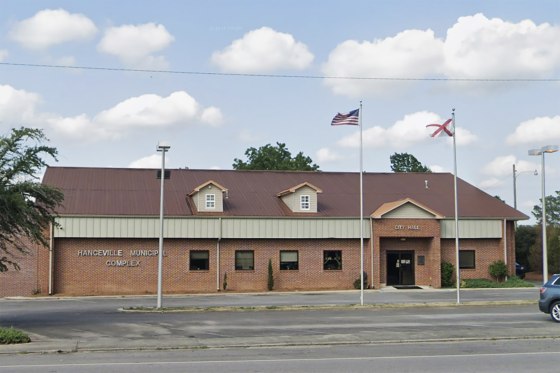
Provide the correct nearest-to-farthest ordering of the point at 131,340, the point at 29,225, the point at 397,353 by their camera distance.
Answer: the point at 397,353 < the point at 131,340 < the point at 29,225

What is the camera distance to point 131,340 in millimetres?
18172

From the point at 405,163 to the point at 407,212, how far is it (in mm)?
45818

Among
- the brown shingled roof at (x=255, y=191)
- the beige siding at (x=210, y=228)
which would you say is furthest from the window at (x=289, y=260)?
the brown shingled roof at (x=255, y=191)

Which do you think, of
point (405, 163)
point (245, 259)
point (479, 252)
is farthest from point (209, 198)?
point (405, 163)

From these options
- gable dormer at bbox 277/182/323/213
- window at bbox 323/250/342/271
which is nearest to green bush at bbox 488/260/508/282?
window at bbox 323/250/342/271

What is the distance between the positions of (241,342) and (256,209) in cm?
2596

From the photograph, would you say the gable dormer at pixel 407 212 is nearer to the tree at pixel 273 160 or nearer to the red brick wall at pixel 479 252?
the red brick wall at pixel 479 252

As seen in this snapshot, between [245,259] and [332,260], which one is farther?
[332,260]

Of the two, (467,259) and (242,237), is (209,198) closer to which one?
(242,237)

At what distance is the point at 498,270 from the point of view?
44188 millimetres

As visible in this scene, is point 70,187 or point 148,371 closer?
point 148,371

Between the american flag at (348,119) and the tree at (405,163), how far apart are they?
57.7 meters

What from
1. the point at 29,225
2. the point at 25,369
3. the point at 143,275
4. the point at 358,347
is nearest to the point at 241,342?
the point at 358,347

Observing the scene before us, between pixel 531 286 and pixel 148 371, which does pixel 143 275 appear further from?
pixel 148 371
